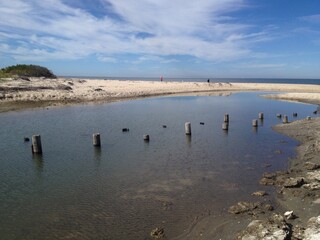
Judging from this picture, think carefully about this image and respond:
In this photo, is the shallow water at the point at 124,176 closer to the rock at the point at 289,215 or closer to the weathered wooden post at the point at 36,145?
the weathered wooden post at the point at 36,145

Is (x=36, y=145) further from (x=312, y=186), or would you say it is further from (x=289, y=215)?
(x=312, y=186)

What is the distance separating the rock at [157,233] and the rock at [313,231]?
3697 millimetres

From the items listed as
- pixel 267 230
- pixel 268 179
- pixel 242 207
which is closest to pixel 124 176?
pixel 242 207

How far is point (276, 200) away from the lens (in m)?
11.0

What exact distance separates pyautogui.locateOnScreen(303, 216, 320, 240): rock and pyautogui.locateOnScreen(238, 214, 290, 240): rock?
1.42 ft

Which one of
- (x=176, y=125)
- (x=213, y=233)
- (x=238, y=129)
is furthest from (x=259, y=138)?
(x=213, y=233)

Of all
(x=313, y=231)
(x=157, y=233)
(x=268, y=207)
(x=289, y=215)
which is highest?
(x=313, y=231)

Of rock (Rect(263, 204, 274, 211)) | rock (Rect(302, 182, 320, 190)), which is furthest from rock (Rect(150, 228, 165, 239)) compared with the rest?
rock (Rect(302, 182, 320, 190))

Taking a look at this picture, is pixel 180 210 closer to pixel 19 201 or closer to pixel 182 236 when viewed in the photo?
pixel 182 236

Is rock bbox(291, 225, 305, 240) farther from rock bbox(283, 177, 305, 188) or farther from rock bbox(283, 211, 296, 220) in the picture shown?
rock bbox(283, 177, 305, 188)

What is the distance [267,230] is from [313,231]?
1.05 m

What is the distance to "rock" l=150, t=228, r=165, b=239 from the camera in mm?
8814

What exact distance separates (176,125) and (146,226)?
1797cm

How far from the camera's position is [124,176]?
13906 mm
